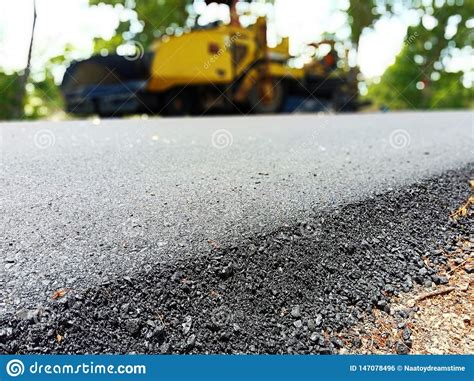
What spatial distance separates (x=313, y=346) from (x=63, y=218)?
114 cm

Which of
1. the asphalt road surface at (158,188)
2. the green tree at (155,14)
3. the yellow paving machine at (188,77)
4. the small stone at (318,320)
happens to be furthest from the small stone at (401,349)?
the green tree at (155,14)

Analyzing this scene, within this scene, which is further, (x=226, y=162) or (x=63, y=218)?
(x=226, y=162)

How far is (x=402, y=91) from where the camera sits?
73.0 feet

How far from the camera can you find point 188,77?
A: 650cm

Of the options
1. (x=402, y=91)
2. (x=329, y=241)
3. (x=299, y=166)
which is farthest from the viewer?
(x=402, y=91)

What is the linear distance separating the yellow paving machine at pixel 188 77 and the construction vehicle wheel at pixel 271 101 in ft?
0.06

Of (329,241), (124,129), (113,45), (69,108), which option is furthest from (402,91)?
(329,241)

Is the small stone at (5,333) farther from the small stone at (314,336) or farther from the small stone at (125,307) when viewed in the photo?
the small stone at (314,336)

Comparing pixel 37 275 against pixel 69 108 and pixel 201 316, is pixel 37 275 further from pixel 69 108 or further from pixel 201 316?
pixel 69 108

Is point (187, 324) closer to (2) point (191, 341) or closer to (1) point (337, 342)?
(2) point (191, 341)

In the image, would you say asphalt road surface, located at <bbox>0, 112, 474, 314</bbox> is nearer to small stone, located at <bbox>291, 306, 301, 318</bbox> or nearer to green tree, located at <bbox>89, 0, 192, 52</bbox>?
small stone, located at <bbox>291, 306, 301, 318</bbox>

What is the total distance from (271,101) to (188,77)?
183 centimetres

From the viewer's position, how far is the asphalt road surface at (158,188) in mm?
1499

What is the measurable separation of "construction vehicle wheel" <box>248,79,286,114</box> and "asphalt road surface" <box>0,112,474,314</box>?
3.74m
